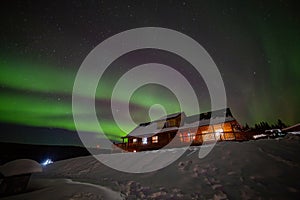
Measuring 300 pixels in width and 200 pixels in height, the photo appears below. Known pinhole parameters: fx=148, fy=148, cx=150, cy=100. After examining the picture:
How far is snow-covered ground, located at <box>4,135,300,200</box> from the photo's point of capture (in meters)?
6.23

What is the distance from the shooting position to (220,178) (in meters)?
7.45

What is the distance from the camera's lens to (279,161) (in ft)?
25.1

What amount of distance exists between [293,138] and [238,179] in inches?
251

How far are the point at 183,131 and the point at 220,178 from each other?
17419mm

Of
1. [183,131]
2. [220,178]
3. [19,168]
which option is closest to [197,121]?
[183,131]

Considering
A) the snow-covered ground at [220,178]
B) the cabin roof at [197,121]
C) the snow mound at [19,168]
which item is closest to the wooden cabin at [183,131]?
the cabin roof at [197,121]

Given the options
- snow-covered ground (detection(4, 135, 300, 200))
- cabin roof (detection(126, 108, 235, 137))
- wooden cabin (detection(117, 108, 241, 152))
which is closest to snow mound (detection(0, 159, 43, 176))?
snow-covered ground (detection(4, 135, 300, 200))

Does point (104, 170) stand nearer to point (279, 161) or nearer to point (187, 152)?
point (187, 152)

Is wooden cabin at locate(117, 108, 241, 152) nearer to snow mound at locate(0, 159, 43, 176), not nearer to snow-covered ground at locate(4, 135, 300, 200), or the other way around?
snow-covered ground at locate(4, 135, 300, 200)

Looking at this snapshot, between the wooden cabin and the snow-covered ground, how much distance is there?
10.8 metres

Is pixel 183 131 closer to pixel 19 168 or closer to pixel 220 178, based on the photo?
pixel 220 178

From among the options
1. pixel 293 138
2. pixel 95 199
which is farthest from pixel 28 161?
pixel 293 138

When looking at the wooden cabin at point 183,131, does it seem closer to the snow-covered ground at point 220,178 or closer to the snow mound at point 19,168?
the snow-covered ground at point 220,178

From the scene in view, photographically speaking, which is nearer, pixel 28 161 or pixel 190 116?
pixel 28 161
